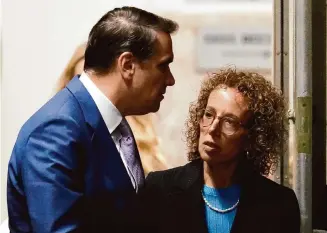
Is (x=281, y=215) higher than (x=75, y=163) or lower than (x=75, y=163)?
lower

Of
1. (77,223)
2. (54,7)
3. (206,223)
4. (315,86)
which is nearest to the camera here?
(77,223)

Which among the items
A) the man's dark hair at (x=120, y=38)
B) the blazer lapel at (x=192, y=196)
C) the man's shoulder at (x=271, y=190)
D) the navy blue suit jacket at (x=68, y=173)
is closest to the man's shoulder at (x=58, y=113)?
the navy blue suit jacket at (x=68, y=173)

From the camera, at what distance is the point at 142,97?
1115mm

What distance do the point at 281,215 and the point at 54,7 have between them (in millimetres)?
1043

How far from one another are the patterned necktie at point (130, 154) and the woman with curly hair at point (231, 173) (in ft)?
0.43

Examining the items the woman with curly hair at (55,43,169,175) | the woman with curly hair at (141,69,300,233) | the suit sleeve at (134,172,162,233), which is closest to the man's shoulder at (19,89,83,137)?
the suit sleeve at (134,172,162,233)

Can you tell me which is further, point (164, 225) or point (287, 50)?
point (287, 50)

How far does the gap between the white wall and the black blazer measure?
0.63 metres

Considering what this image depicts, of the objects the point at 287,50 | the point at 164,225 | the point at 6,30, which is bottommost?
the point at 164,225

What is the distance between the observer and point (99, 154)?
1.02 m

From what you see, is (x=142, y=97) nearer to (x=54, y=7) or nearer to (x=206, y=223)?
(x=206, y=223)

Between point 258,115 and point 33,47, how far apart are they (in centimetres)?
88

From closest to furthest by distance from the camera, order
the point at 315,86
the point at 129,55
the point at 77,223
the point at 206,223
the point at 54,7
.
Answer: the point at 77,223
the point at 129,55
the point at 206,223
the point at 315,86
the point at 54,7

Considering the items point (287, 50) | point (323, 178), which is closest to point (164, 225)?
point (323, 178)
